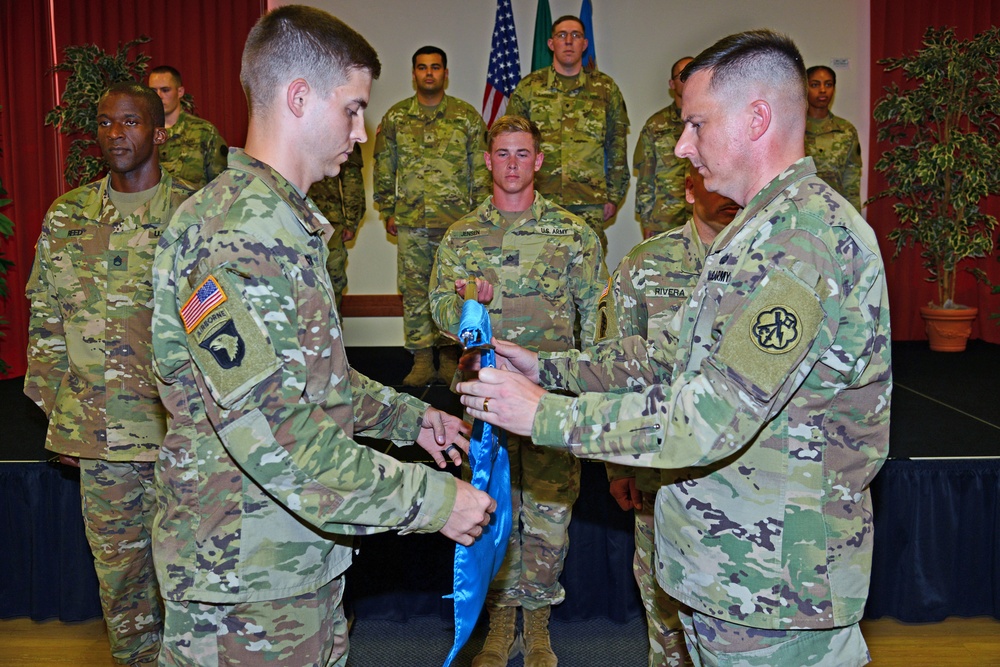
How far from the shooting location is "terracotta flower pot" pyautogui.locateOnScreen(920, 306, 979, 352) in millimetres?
6672

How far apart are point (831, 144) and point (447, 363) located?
11.3 feet

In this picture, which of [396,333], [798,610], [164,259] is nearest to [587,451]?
[798,610]

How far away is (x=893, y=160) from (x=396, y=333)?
420 cm

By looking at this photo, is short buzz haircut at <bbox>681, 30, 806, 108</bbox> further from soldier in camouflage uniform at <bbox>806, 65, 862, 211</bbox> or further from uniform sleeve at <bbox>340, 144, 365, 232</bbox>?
soldier in camouflage uniform at <bbox>806, 65, 862, 211</bbox>

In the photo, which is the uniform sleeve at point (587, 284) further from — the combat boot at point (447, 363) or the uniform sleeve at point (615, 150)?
the uniform sleeve at point (615, 150)

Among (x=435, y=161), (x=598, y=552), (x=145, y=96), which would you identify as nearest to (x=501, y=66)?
(x=435, y=161)

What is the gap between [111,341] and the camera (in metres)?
2.84

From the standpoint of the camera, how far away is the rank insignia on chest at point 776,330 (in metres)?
1.40

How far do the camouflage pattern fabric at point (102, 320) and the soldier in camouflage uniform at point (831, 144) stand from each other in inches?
204

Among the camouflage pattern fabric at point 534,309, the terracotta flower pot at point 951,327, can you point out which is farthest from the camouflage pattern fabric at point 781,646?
the terracotta flower pot at point 951,327

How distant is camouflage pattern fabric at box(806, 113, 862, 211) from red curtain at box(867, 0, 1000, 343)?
92cm

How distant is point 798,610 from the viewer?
154cm

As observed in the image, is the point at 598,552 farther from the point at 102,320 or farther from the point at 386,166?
the point at 386,166

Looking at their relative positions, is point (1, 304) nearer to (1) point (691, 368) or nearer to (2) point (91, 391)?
(2) point (91, 391)
